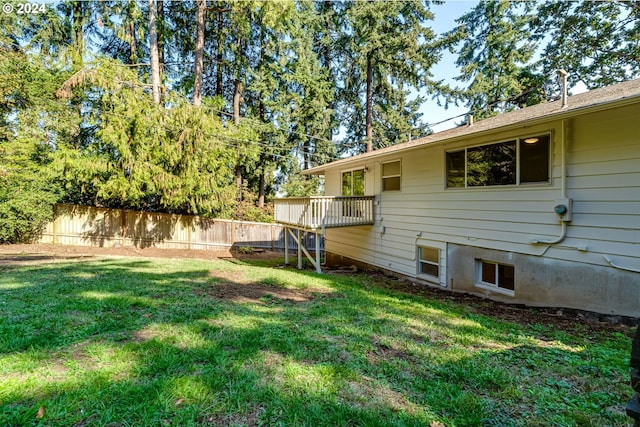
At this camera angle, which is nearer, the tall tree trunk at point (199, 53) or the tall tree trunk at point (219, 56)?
the tall tree trunk at point (199, 53)

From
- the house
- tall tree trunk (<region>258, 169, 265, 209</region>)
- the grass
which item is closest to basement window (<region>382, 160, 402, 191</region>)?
the house

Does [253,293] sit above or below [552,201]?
below

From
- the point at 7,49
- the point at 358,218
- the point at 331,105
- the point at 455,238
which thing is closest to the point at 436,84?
the point at 331,105

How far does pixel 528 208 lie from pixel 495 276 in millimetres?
1722

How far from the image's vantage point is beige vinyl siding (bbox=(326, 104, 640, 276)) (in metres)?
4.79

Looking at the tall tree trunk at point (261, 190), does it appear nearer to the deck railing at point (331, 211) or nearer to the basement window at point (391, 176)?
the deck railing at point (331, 211)

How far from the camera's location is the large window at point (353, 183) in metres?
11.4

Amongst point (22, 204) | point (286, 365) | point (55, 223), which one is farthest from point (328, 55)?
point (286, 365)

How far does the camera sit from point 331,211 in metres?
9.79

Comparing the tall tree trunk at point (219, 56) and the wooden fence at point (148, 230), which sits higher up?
the tall tree trunk at point (219, 56)

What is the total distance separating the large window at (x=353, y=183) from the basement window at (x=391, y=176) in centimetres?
128

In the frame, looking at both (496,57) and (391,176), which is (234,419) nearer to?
(391,176)

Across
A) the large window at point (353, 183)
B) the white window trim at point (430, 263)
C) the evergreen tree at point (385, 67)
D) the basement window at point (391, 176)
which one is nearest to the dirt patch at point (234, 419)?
the white window trim at point (430, 263)

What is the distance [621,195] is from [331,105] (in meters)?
19.0
